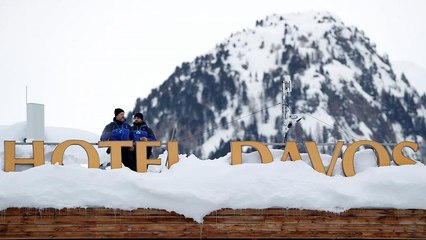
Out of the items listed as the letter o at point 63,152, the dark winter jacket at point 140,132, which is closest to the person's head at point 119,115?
the dark winter jacket at point 140,132

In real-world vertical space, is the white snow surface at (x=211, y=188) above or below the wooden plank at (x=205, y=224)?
above

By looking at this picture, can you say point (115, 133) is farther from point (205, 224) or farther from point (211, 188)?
point (205, 224)

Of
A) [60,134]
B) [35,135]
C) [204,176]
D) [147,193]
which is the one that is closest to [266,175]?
[204,176]

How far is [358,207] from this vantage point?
402 inches

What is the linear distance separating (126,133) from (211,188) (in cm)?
253

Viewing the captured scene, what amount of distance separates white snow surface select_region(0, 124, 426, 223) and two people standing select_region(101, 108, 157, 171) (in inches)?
51.0

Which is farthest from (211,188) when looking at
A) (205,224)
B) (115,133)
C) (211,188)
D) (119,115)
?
(119,115)

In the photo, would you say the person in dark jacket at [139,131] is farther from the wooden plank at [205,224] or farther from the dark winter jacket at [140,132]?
the wooden plank at [205,224]

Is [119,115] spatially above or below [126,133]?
above

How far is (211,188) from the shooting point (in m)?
10.1

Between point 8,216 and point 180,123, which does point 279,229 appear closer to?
point 8,216

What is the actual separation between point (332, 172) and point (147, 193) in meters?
3.69

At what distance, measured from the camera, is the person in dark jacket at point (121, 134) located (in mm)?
11602

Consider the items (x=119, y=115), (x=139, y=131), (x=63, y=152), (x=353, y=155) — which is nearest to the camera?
(x=63, y=152)
